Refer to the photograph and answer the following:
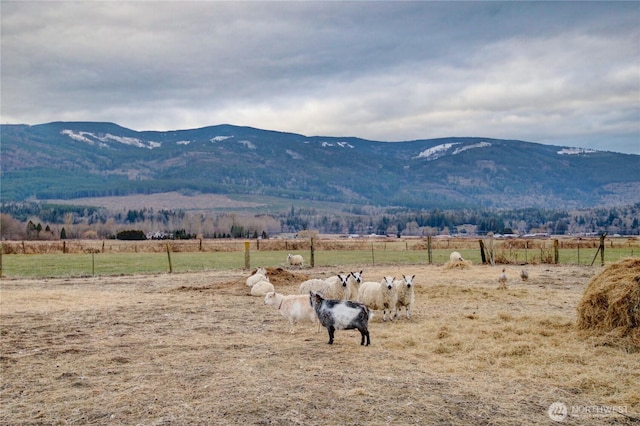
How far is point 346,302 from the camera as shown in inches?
547

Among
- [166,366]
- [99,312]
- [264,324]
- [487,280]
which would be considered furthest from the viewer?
[487,280]

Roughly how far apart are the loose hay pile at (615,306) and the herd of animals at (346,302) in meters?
4.71

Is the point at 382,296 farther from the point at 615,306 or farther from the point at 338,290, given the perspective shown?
the point at 615,306

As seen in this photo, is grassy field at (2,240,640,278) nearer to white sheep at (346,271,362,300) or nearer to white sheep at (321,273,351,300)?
white sheep at (321,273,351,300)

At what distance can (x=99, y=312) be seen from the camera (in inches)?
749

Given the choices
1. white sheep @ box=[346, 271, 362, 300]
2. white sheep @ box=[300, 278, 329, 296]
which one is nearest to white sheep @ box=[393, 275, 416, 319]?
white sheep @ box=[346, 271, 362, 300]

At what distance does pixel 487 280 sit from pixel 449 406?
20.0 m

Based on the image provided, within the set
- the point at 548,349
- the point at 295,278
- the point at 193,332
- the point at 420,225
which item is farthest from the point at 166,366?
the point at 420,225

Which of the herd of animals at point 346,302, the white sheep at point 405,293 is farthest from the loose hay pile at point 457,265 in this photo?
the white sheep at point 405,293

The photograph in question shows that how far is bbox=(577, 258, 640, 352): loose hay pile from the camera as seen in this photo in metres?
13.2

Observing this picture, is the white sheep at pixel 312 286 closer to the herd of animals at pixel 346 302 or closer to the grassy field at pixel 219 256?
the herd of animals at pixel 346 302

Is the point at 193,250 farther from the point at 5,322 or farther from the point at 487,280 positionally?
the point at 5,322

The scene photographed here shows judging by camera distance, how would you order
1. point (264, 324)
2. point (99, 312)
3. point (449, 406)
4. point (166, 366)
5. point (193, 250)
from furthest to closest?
point (193, 250) → point (99, 312) → point (264, 324) → point (166, 366) → point (449, 406)

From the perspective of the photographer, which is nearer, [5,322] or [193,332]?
[193,332]
